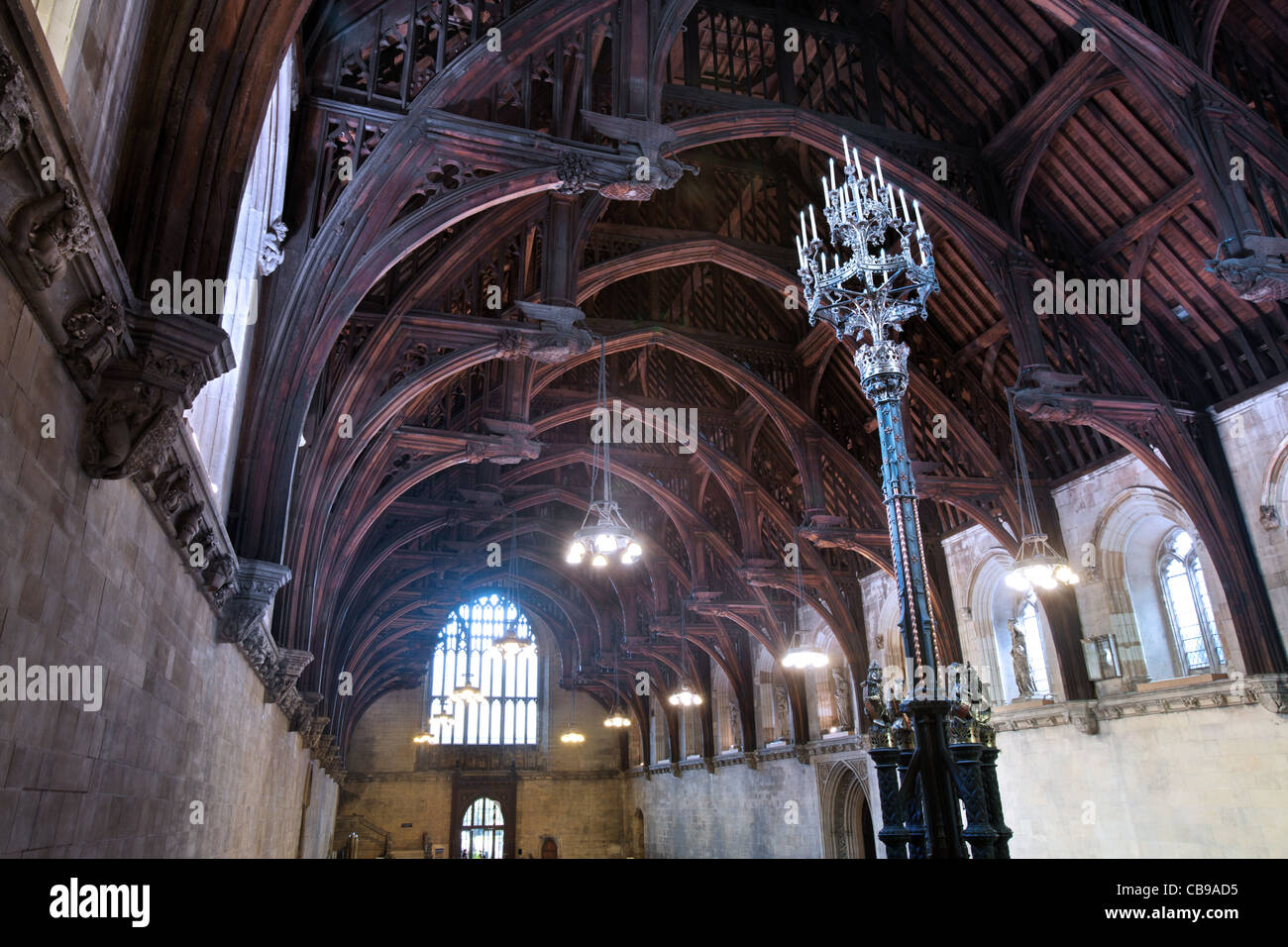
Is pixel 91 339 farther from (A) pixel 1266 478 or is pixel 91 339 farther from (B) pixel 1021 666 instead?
(B) pixel 1021 666

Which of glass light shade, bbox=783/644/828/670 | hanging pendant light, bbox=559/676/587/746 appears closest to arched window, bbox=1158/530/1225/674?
glass light shade, bbox=783/644/828/670

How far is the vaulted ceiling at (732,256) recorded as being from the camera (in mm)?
7316

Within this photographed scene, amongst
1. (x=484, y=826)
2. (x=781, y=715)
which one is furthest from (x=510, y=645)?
(x=484, y=826)

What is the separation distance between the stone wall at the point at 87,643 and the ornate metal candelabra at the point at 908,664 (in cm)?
422

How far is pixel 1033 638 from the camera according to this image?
15883mm

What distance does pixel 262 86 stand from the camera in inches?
166

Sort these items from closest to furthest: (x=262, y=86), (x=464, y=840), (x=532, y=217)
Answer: (x=262, y=86) < (x=532, y=217) < (x=464, y=840)

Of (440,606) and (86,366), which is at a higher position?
(440,606)

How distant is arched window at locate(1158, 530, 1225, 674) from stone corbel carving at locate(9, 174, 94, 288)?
571 inches

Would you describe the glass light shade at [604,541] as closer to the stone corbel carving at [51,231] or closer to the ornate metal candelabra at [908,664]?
the ornate metal candelabra at [908,664]

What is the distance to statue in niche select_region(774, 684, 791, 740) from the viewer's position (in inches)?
951
